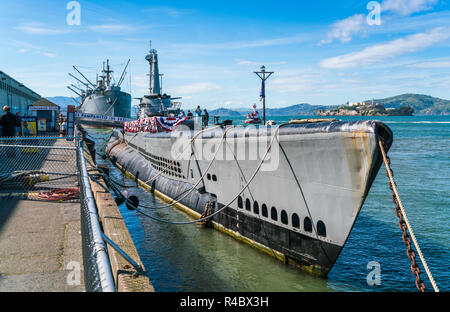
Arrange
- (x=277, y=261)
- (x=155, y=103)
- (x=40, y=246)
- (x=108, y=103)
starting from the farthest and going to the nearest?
(x=108, y=103) < (x=155, y=103) < (x=277, y=261) < (x=40, y=246)

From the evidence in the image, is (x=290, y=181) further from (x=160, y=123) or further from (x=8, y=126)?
(x=160, y=123)

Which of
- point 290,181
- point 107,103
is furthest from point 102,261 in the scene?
point 107,103

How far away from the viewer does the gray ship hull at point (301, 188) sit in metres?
7.15

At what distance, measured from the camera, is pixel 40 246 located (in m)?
6.67

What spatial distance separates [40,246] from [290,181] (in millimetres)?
5775

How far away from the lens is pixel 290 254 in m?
9.23

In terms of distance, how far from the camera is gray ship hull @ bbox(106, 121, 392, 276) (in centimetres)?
715

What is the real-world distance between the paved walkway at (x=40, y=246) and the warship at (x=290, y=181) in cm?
438

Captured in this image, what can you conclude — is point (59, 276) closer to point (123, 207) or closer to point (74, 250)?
point (74, 250)

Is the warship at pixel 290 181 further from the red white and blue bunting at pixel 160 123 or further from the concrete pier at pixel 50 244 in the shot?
the red white and blue bunting at pixel 160 123

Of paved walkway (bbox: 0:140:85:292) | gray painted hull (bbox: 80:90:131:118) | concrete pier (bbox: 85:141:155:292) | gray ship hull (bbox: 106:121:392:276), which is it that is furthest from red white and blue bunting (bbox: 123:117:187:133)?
gray painted hull (bbox: 80:90:131:118)

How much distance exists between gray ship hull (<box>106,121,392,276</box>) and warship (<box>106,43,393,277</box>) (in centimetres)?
2

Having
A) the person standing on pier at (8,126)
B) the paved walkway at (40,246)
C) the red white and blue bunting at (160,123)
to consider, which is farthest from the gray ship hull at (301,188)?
the person standing on pier at (8,126)

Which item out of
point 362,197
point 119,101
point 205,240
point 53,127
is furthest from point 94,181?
point 119,101
